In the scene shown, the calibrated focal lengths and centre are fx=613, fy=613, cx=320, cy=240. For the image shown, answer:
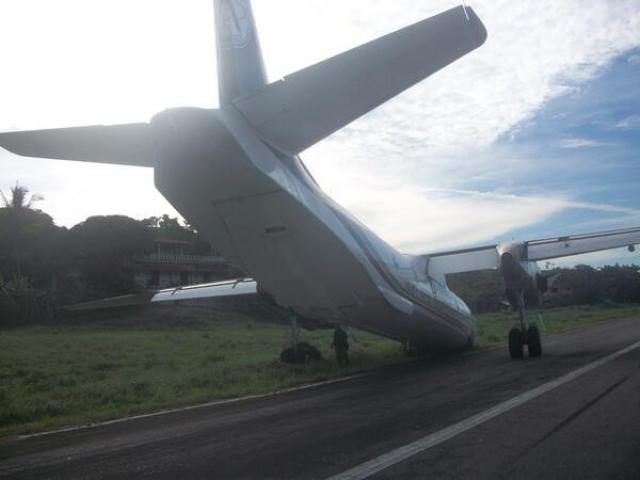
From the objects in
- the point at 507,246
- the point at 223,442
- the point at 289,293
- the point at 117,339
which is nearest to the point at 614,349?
the point at 507,246

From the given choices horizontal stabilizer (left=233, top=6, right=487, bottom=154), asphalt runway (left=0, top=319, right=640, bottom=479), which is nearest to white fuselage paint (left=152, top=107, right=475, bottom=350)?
horizontal stabilizer (left=233, top=6, right=487, bottom=154)

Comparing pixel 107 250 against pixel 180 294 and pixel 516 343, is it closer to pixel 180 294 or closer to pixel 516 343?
pixel 180 294

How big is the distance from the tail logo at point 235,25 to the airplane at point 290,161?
2 centimetres

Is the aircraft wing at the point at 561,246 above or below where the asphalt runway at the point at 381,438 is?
above

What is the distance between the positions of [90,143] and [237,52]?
304cm

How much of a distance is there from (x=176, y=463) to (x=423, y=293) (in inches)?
398

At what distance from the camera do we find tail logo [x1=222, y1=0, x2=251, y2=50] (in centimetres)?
1048

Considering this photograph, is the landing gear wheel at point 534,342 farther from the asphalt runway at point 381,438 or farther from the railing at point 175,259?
the railing at point 175,259

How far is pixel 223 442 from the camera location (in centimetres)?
644

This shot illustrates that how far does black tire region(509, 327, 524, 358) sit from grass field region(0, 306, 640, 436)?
323cm

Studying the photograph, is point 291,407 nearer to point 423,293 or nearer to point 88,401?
point 88,401

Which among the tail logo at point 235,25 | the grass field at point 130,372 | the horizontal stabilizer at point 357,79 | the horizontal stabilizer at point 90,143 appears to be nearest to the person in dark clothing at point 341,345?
the grass field at point 130,372

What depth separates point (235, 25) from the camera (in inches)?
415

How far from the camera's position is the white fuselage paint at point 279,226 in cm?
891
